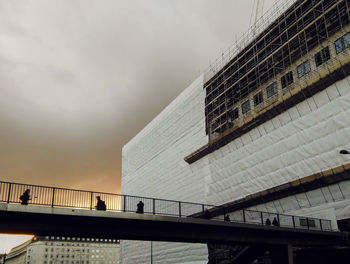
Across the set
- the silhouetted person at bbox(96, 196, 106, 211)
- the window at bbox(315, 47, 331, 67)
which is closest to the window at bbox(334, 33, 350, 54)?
the window at bbox(315, 47, 331, 67)

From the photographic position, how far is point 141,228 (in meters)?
25.1

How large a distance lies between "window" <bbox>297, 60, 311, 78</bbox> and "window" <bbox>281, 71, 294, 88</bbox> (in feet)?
4.11

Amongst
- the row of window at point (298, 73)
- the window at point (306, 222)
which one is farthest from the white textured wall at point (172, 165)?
the window at point (306, 222)

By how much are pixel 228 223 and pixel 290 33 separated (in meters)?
A: 27.3

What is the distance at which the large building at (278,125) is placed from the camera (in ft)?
120

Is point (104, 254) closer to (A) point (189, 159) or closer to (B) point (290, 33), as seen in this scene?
(A) point (189, 159)

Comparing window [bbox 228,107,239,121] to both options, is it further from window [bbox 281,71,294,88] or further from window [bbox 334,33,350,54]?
window [bbox 334,33,350,54]

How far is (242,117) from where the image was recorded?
5144 centimetres

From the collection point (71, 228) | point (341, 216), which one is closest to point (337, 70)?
point (341, 216)

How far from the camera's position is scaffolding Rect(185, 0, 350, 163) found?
124ft

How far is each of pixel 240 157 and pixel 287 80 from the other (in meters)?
12.2

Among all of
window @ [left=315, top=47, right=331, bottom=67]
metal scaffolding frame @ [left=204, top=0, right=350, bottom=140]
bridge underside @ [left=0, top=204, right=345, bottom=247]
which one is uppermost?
metal scaffolding frame @ [left=204, top=0, right=350, bottom=140]

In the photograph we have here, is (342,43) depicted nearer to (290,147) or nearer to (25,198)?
(290,147)

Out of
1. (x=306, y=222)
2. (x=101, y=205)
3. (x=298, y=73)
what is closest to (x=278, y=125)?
(x=298, y=73)
